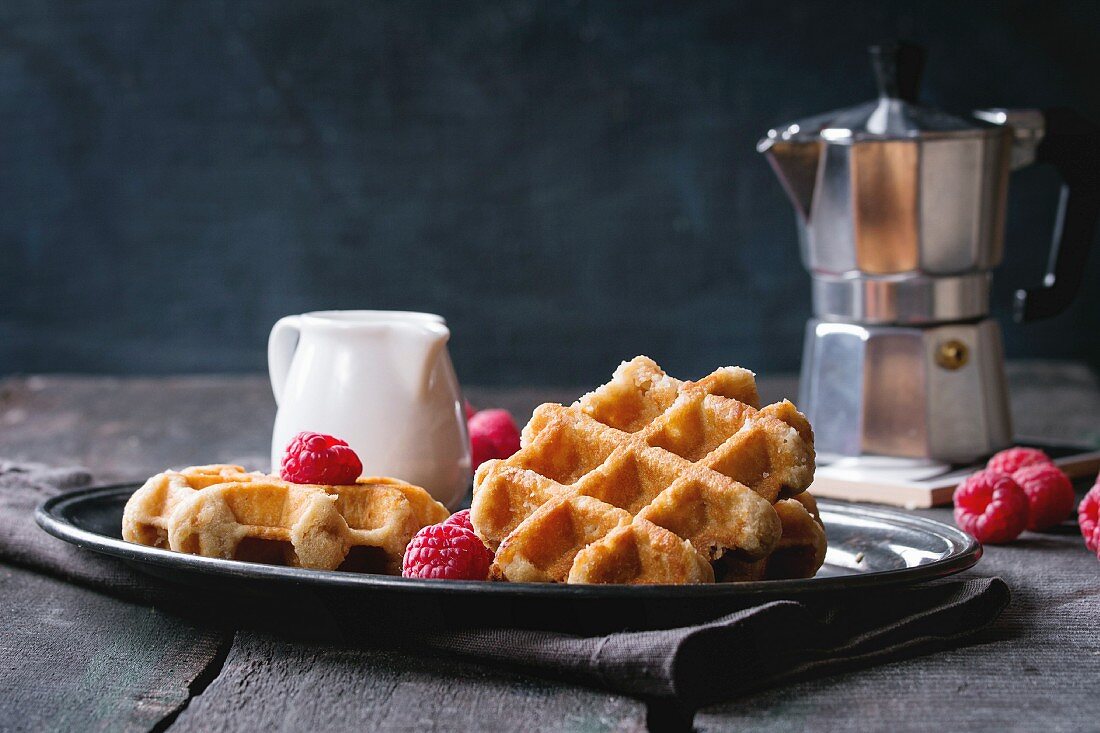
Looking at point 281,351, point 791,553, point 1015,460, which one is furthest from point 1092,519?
point 281,351

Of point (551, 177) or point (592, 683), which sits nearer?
point (592, 683)

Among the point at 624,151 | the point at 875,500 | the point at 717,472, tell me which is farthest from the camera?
the point at 624,151

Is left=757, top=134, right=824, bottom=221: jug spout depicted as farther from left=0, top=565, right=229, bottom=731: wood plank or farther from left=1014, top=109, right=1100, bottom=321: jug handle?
left=0, top=565, right=229, bottom=731: wood plank

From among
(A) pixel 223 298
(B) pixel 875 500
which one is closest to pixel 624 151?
(A) pixel 223 298

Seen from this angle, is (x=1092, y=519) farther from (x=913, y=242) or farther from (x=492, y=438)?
(x=492, y=438)

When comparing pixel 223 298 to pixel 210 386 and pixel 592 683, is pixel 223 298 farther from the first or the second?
pixel 592 683

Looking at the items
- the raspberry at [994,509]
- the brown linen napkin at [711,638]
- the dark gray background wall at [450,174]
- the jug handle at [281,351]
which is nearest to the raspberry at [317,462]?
the brown linen napkin at [711,638]

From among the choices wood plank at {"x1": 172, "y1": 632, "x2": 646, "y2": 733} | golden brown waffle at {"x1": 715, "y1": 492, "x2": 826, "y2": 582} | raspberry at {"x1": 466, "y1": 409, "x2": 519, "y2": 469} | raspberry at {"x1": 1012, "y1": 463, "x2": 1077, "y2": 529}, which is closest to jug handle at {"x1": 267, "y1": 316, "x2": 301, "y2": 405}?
raspberry at {"x1": 466, "y1": 409, "x2": 519, "y2": 469}
